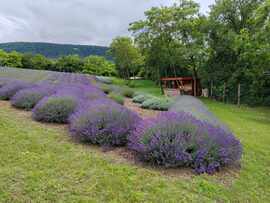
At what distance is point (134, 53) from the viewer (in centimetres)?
2989

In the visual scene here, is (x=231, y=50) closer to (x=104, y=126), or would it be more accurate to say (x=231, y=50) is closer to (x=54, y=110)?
(x=54, y=110)

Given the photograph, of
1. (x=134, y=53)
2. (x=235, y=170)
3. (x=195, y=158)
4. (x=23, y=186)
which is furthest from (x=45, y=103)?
(x=134, y=53)

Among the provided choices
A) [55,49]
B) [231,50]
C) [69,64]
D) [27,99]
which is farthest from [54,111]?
[55,49]

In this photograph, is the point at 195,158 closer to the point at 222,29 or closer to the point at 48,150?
the point at 48,150

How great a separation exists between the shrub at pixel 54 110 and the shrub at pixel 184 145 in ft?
8.03

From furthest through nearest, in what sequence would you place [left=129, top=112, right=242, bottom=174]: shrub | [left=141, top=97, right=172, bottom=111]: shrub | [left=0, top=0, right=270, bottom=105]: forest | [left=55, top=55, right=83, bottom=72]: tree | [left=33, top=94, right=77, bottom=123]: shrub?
1. [left=55, top=55, right=83, bottom=72]: tree
2. [left=0, top=0, right=270, bottom=105]: forest
3. [left=141, top=97, right=172, bottom=111]: shrub
4. [left=33, top=94, right=77, bottom=123]: shrub
5. [left=129, top=112, right=242, bottom=174]: shrub

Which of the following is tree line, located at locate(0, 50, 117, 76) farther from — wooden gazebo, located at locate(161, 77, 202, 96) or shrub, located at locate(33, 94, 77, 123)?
shrub, located at locate(33, 94, 77, 123)

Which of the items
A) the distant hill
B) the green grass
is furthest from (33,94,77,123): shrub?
the distant hill

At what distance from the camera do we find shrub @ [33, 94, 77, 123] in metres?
5.36

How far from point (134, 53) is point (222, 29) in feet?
52.3

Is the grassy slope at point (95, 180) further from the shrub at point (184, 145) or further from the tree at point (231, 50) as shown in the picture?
the tree at point (231, 50)

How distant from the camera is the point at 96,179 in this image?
8.80ft

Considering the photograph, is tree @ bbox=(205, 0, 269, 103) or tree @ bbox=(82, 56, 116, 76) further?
tree @ bbox=(82, 56, 116, 76)

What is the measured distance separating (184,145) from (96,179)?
1221 mm
